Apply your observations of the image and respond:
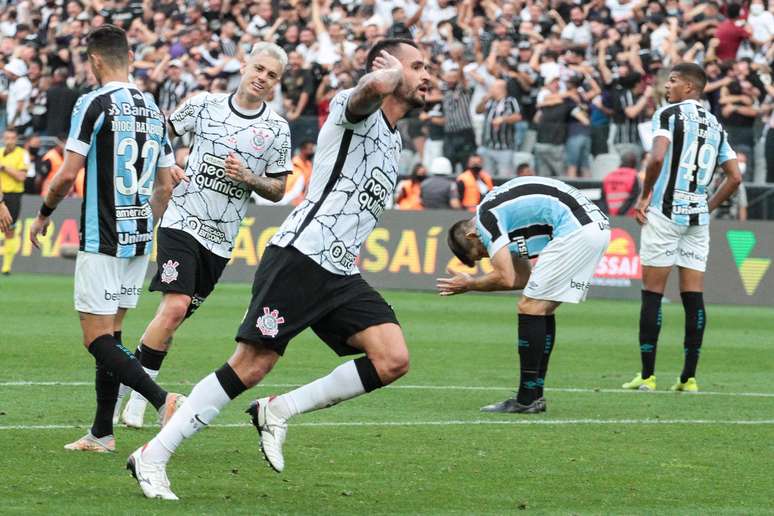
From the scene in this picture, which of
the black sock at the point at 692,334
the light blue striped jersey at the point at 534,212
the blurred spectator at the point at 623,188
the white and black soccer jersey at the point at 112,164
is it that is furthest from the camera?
the blurred spectator at the point at 623,188

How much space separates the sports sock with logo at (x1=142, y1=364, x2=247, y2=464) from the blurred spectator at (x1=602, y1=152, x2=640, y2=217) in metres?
17.2

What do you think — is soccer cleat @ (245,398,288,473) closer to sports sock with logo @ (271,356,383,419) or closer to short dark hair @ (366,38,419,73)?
sports sock with logo @ (271,356,383,419)

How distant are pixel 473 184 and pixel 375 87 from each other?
1800 centimetres

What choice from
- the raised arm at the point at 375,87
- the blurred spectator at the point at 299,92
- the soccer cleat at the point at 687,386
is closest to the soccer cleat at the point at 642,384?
the soccer cleat at the point at 687,386

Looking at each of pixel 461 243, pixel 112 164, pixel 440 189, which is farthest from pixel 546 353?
pixel 440 189

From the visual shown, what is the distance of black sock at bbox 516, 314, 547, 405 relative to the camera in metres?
10.5

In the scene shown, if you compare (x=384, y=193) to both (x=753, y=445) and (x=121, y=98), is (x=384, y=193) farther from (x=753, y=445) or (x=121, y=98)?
(x=753, y=445)

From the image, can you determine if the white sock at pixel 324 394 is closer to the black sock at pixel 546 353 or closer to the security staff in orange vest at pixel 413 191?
the black sock at pixel 546 353

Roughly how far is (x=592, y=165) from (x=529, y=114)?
163 centimetres

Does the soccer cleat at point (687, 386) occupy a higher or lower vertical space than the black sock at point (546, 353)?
lower

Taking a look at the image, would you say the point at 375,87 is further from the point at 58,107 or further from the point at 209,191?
the point at 58,107

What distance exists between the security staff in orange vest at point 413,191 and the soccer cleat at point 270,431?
18.1 meters

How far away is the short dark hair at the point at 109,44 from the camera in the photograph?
8.00 metres

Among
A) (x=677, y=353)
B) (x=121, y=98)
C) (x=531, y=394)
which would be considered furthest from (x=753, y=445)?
(x=677, y=353)
